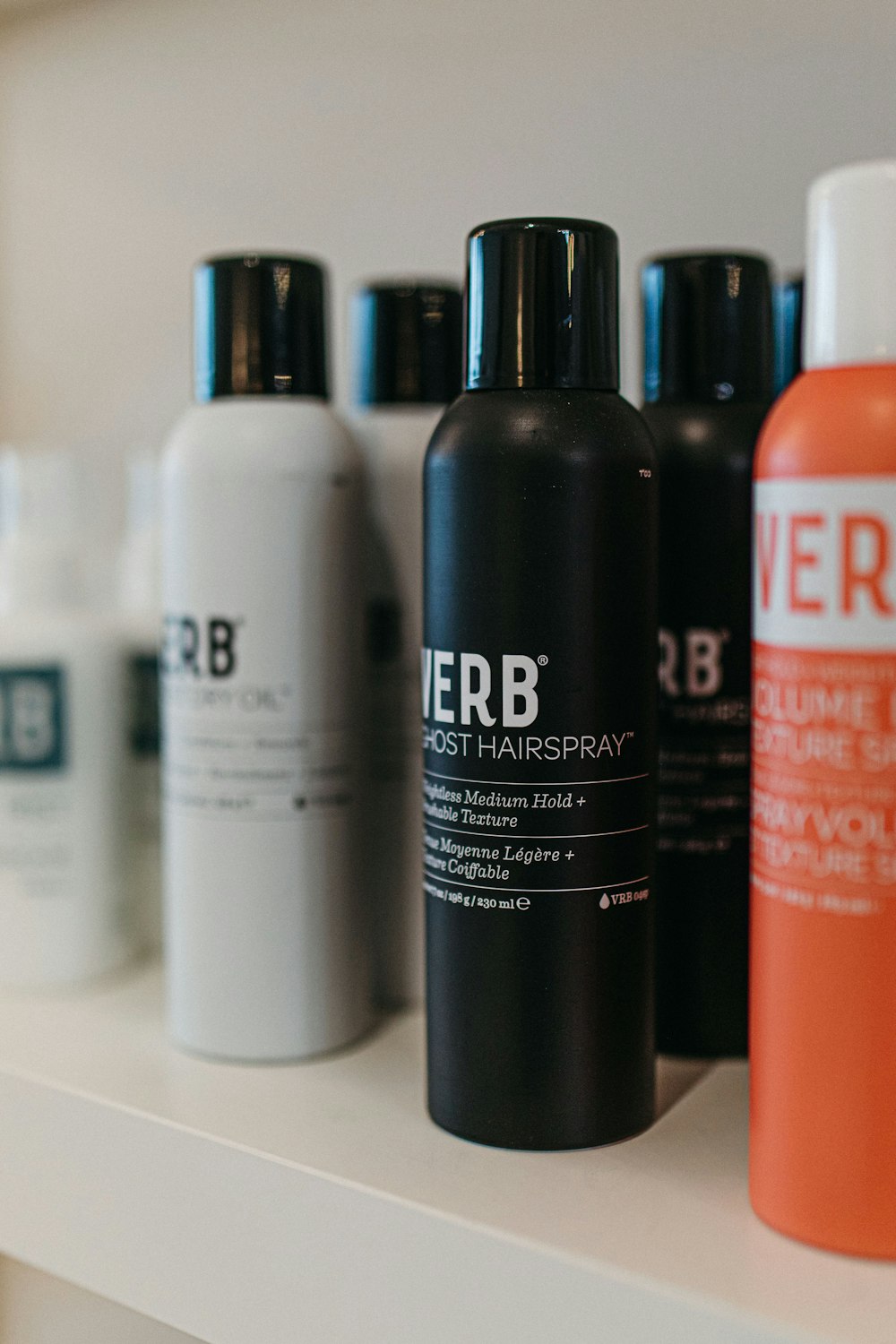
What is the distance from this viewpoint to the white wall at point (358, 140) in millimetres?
443

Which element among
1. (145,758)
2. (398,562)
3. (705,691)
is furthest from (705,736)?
(145,758)

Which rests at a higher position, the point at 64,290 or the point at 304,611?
the point at 64,290

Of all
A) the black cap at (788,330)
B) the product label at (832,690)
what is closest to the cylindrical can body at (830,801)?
the product label at (832,690)

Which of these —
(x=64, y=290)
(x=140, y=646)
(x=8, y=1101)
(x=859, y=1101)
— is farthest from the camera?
(x=64, y=290)

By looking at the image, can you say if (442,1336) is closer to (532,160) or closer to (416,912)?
(416,912)

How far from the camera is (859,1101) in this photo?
27 centimetres

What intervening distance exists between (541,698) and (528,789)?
0.02 metres

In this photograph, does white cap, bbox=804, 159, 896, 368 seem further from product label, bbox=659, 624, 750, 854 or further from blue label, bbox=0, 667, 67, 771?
blue label, bbox=0, 667, 67, 771

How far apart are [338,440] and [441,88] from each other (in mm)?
198

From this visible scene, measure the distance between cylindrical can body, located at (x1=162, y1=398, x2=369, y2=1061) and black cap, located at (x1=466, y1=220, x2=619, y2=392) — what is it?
8 centimetres

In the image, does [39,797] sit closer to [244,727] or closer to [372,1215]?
[244,727]

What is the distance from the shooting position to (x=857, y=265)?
271 millimetres

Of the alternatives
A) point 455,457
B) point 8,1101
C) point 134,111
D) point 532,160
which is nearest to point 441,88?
point 532,160

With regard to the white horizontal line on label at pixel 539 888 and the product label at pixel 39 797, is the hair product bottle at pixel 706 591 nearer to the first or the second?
the white horizontal line on label at pixel 539 888
